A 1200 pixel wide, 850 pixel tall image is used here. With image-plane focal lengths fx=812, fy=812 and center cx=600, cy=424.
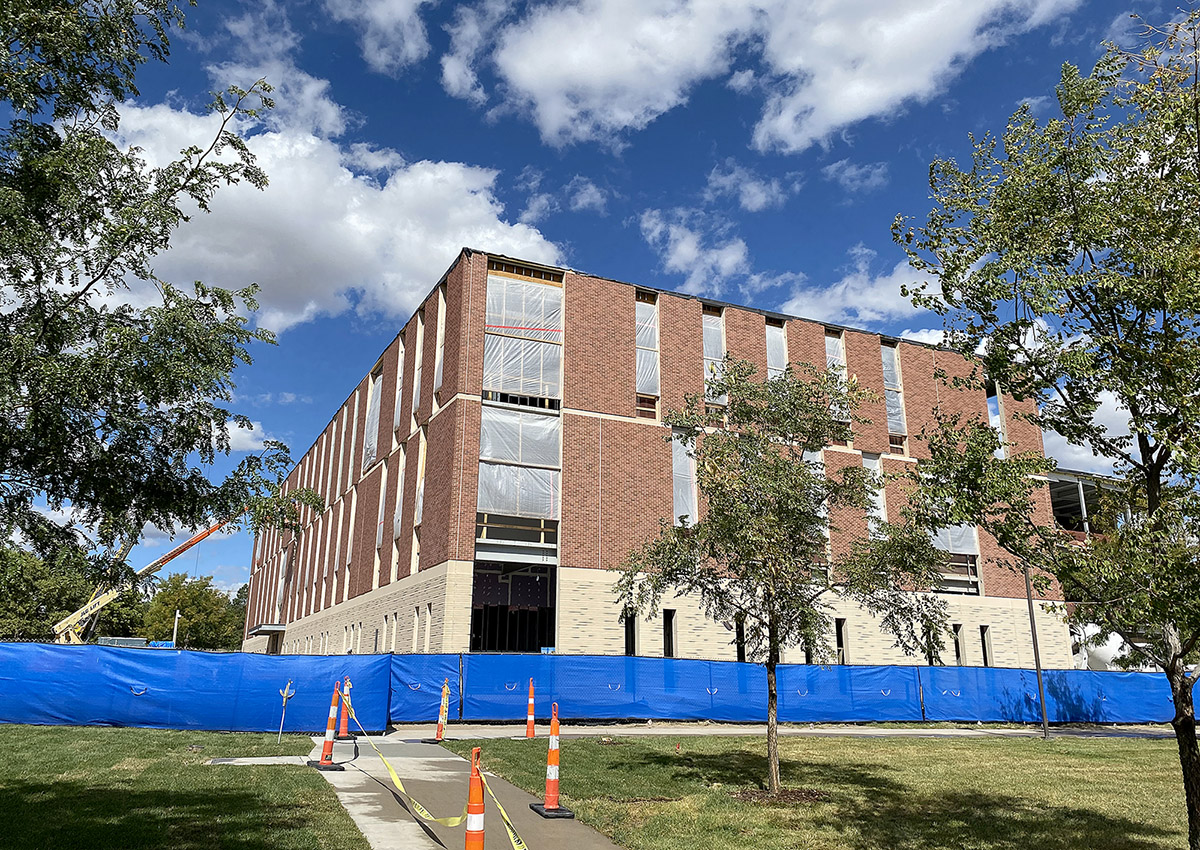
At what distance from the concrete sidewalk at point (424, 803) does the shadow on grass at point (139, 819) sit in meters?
0.89

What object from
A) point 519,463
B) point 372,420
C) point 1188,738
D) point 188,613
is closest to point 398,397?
point 372,420

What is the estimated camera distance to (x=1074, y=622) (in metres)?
8.45

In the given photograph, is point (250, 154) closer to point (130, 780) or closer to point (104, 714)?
point (130, 780)

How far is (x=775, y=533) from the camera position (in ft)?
41.2

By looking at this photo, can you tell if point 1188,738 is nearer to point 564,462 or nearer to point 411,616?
point 564,462

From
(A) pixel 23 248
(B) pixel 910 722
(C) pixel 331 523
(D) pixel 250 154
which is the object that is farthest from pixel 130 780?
(C) pixel 331 523

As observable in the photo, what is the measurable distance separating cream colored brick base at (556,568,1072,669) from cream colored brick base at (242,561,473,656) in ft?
12.0

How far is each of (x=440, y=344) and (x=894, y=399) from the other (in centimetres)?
2168

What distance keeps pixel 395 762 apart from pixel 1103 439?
40.5 ft

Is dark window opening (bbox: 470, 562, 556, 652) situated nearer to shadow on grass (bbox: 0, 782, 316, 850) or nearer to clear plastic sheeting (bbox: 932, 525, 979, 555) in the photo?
clear plastic sheeting (bbox: 932, 525, 979, 555)

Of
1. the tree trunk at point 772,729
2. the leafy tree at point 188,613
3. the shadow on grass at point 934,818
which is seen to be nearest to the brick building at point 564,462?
the shadow on grass at point 934,818

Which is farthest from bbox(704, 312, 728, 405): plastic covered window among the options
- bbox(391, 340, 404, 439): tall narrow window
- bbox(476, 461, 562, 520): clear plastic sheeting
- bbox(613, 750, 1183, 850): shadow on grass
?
bbox(613, 750, 1183, 850): shadow on grass

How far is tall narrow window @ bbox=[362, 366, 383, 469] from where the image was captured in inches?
1668

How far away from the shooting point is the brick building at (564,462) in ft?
99.9
